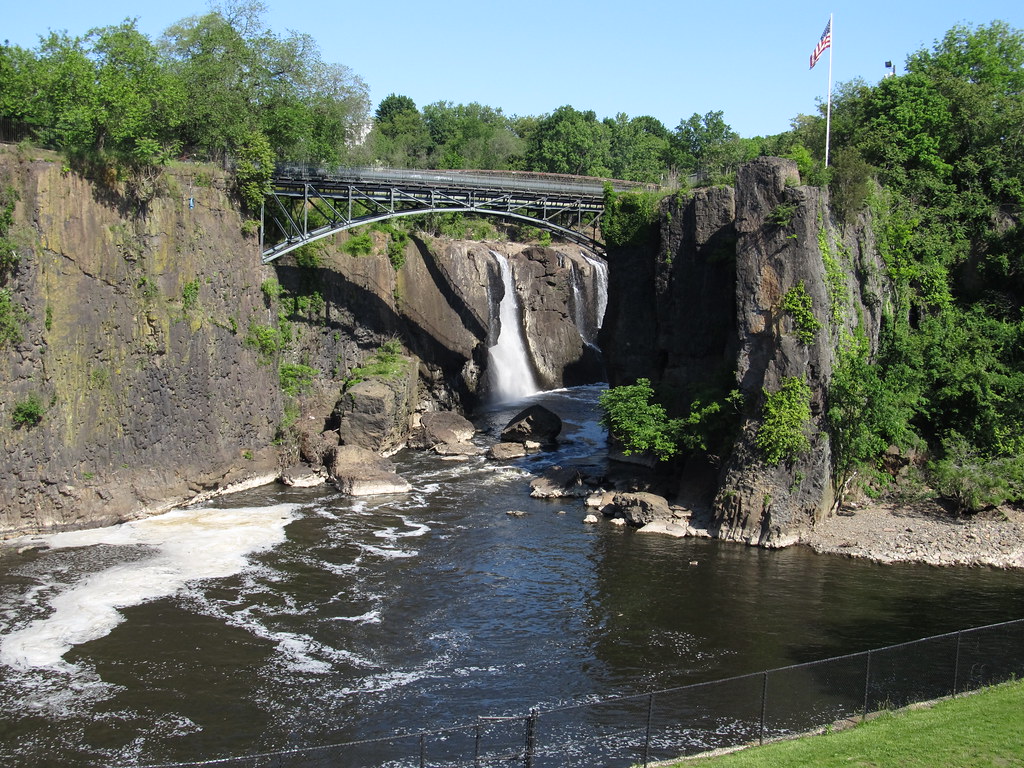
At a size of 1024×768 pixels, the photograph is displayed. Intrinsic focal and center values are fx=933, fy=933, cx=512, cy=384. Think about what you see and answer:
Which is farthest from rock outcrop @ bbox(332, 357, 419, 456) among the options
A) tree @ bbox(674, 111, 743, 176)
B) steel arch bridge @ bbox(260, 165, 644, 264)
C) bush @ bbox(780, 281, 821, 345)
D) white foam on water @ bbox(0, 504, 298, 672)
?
tree @ bbox(674, 111, 743, 176)

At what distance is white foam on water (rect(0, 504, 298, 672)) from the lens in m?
26.9

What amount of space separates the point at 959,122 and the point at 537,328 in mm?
30824

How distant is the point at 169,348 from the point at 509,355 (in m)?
31.3

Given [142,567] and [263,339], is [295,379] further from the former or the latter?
[142,567]

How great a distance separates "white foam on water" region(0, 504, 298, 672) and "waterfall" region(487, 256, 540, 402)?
27.7 m

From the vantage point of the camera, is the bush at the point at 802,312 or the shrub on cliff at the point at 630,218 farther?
the shrub on cliff at the point at 630,218

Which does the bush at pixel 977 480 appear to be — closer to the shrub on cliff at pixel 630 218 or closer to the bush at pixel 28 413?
the shrub on cliff at pixel 630 218

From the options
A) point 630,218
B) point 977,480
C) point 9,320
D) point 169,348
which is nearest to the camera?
point 9,320

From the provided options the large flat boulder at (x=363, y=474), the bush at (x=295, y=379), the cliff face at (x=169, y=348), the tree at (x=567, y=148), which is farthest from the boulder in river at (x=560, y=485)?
the tree at (x=567, y=148)

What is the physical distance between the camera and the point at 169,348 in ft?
133

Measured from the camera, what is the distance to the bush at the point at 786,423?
37.0 meters

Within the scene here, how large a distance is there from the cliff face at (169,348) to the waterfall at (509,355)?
31.0 feet

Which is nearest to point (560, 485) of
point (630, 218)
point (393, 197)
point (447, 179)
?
point (630, 218)

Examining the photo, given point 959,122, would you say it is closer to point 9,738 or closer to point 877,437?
point 877,437
